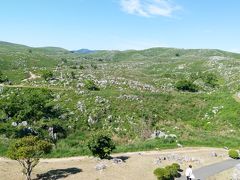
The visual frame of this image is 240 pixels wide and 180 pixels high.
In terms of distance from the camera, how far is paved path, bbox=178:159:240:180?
4054 cm

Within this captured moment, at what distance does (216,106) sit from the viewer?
79.9 m

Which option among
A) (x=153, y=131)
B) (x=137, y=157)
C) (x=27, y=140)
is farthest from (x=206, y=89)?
(x=27, y=140)

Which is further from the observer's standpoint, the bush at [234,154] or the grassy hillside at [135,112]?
the grassy hillside at [135,112]

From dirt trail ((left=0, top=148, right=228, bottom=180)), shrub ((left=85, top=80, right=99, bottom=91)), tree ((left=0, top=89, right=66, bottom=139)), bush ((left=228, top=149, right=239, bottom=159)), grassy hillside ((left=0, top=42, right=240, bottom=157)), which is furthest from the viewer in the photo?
shrub ((left=85, top=80, right=99, bottom=91))

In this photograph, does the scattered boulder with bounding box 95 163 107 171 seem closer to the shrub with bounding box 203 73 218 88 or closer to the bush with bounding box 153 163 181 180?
the bush with bounding box 153 163 181 180

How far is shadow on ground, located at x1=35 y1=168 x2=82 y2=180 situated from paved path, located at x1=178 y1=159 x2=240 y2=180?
13464 millimetres

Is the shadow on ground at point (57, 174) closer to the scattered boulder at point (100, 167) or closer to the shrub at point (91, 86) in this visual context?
the scattered boulder at point (100, 167)

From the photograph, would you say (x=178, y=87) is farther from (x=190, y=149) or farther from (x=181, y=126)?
(x=190, y=149)

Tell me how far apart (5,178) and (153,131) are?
31.5 meters

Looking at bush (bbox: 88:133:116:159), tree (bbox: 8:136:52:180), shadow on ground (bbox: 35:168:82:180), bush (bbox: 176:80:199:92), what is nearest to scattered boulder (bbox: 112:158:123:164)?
bush (bbox: 88:133:116:159)

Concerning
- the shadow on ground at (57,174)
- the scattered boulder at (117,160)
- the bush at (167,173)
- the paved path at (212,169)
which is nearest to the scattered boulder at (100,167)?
the shadow on ground at (57,174)

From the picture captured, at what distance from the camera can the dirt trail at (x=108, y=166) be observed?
4031 cm

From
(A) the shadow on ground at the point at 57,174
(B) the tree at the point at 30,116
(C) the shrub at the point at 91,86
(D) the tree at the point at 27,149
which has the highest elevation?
(C) the shrub at the point at 91,86

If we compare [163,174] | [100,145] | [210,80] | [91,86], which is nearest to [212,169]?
[163,174]
